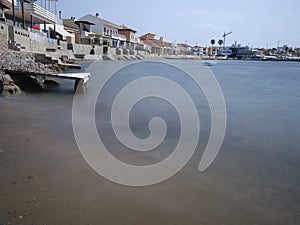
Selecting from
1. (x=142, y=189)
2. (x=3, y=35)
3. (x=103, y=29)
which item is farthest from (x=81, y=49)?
(x=142, y=189)

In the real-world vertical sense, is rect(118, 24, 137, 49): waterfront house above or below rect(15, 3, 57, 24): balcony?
above

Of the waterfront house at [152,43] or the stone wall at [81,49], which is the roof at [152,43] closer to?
the waterfront house at [152,43]

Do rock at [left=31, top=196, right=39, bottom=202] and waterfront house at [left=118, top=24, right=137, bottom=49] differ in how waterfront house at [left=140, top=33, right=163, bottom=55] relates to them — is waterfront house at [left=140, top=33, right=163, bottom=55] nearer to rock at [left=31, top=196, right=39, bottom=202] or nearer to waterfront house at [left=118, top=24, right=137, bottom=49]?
waterfront house at [left=118, top=24, right=137, bottom=49]

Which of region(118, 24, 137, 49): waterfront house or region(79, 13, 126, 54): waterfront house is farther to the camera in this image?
region(118, 24, 137, 49): waterfront house

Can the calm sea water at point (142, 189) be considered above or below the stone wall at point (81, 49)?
below

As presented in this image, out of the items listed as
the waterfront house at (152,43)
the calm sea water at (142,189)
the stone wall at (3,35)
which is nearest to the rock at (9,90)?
the calm sea water at (142,189)

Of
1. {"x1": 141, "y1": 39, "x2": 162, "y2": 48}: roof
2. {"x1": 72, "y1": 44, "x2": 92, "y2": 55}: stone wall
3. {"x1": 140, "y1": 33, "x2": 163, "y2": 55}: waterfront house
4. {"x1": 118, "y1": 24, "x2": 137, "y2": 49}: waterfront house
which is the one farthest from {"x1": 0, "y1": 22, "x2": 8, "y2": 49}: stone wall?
{"x1": 141, "y1": 39, "x2": 162, "y2": 48}: roof

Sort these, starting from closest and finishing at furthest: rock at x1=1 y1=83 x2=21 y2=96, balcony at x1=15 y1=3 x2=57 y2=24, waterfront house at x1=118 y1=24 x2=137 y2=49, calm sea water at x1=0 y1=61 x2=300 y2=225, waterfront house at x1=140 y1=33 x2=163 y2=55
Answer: calm sea water at x1=0 y1=61 x2=300 y2=225
rock at x1=1 y1=83 x2=21 y2=96
balcony at x1=15 y1=3 x2=57 y2=24
waterfront house at x1=118 y1=24 x2=137 y2=49
waterfront house at x1=140 y1=33 x2=163 y2=55

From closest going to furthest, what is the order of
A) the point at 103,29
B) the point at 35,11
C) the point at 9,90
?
the point at 9,90 < the point at 35,11 < the point at 103,29

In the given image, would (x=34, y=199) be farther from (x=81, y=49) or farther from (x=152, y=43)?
(x=152, y=43)

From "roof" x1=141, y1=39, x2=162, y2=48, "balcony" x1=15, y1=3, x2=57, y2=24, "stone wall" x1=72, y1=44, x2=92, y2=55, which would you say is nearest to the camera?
"balcony" x1=15, y1=3, x2=57, y2=24

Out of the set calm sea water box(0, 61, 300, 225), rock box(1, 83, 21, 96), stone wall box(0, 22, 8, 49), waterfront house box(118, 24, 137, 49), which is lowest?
calm sea water box(0, 61, 300, 225)

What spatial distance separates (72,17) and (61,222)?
52176 mm

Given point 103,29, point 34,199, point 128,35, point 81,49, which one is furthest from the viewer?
point 128,35
